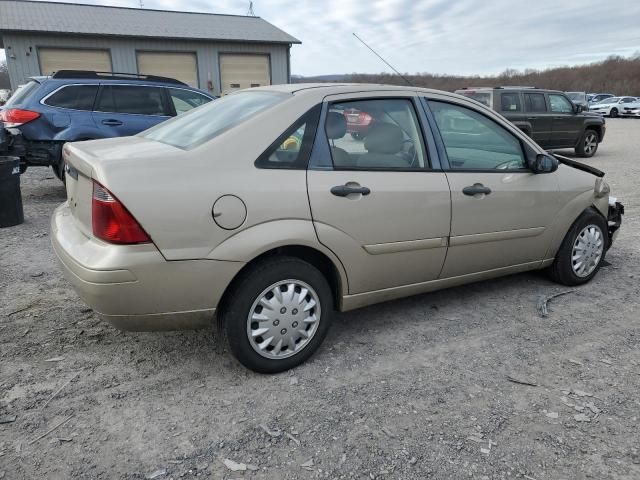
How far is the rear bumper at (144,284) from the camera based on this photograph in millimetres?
2447

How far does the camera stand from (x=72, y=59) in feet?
60.6

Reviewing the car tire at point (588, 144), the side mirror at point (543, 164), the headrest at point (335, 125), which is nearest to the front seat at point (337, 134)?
the headrest at point (335, 125)

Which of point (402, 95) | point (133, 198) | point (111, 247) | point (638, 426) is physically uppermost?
point (402, 95)

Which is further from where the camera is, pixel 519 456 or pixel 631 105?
pixel 631 105

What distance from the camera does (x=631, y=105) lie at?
31484 millimetres

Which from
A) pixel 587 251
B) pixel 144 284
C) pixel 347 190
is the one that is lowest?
pixel 587 251

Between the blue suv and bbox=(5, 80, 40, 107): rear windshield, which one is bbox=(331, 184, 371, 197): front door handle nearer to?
the blue suv

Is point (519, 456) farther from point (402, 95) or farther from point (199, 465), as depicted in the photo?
point (402, 95)

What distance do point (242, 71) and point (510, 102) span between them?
12.6m

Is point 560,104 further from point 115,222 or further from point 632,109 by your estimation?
point 632,109

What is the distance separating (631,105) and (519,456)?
118 feet

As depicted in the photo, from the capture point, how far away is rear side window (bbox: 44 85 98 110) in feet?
23.8

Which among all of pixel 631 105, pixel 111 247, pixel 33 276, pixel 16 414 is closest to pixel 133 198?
pixel 111 247

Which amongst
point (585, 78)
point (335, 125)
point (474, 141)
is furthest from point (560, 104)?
point (585, 78)
